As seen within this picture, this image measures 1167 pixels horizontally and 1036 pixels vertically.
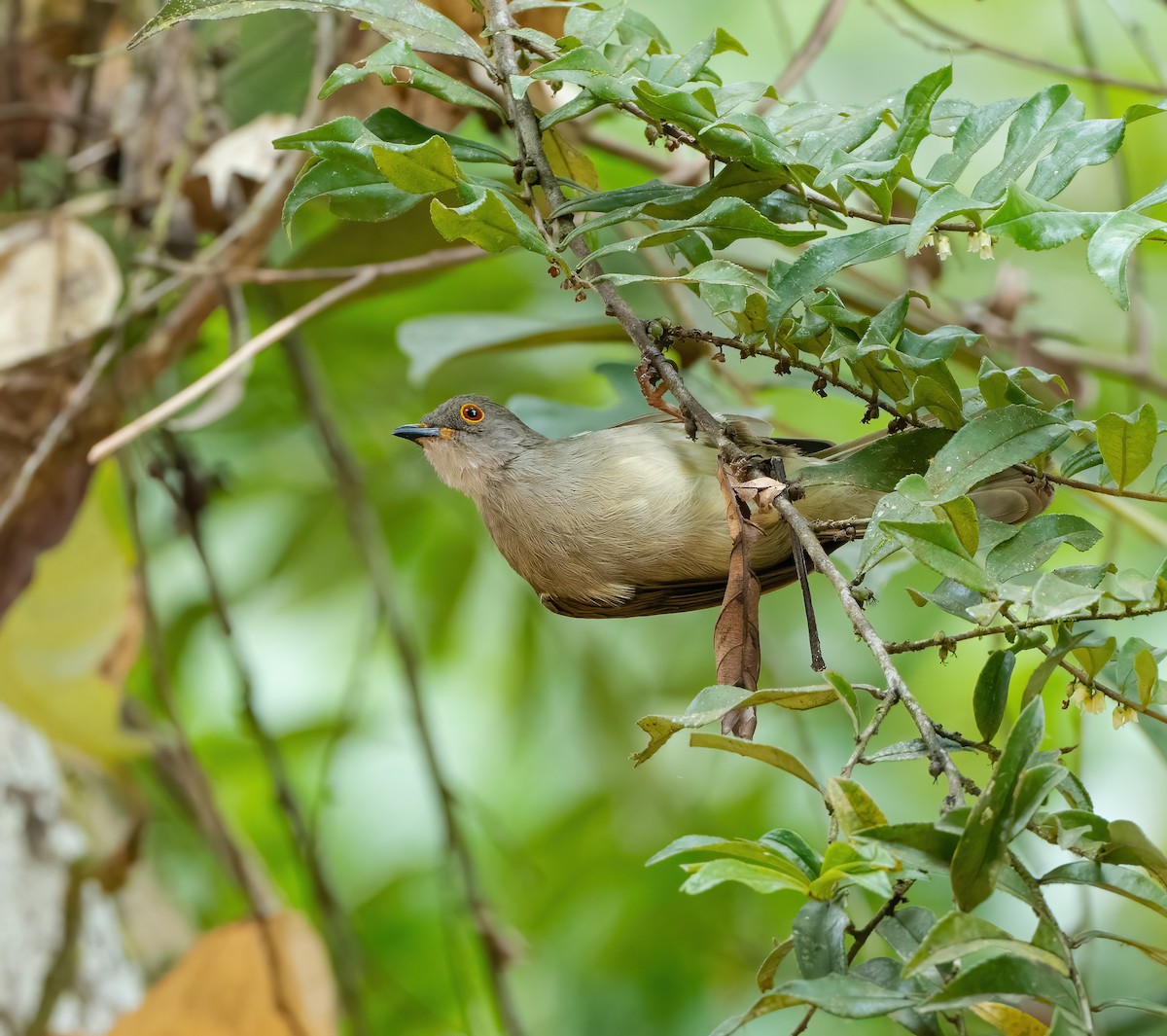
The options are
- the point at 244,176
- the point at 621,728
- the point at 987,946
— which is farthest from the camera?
the point at 621,728

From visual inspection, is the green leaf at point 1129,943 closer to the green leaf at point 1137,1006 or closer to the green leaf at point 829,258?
the green leaf at point 1137,1006

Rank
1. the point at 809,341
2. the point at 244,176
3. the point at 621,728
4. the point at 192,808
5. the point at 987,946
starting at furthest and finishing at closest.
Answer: the point at 621,728 → the point at 192,808 → the point at 244,176 → the point at 809,341 → the point at 987,946

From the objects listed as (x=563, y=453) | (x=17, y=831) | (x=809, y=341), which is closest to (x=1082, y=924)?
(x=563, y=453)

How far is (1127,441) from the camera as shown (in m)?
1.16

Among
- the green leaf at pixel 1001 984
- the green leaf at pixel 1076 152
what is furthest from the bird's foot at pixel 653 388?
the green leaf at pixel 1001 984

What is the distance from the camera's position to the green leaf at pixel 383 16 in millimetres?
1271

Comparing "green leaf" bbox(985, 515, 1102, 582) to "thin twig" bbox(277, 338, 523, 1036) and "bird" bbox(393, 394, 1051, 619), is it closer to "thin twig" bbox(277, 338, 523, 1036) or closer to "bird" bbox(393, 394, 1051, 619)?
"bird" bbox(393, 394, 1051, 619)

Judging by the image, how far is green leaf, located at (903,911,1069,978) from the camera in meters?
0.86

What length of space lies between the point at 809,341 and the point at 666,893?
300 centimetres

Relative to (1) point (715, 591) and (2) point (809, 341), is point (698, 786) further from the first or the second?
(2) point (809, 341)

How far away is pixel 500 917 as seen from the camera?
165 inches

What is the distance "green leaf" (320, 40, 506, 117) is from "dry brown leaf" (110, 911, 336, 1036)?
6.27 feet

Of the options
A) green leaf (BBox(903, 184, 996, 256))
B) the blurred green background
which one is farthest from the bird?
the blurred green background

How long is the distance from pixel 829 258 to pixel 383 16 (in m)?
0.54
